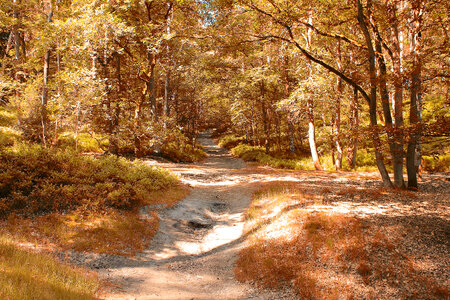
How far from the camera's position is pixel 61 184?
7727mm

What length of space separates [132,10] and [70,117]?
375 inches

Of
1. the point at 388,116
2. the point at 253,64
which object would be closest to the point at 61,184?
the point at 388,116

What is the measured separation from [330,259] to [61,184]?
791cm

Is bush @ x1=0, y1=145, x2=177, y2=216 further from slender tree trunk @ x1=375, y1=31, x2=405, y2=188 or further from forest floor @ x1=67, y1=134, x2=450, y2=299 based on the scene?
slender tree trunk @ x1=375, y1=31, x2=405, y2=188

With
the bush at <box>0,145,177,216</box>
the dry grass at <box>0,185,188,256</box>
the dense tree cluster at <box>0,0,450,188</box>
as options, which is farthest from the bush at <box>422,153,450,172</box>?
the dry grass at <box>0,185,188,256</box>

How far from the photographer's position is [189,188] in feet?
40.0

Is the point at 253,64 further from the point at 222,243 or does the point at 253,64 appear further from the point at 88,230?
the point at 88,230

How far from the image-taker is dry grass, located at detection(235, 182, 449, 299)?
14.5 ft

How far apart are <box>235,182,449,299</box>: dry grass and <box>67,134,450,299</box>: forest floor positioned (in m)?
0.17

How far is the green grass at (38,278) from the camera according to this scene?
3.09 metres

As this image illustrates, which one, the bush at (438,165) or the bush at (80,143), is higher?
the bush at (80,143)

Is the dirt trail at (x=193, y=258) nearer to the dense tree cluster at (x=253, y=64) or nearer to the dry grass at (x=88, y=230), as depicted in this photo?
the dry grass at (x=88, y=230)

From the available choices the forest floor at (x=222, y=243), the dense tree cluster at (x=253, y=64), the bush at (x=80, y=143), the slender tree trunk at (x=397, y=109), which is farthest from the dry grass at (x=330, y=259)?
the bush at (x=80, y=143)

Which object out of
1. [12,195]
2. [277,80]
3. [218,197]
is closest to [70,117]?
[12,195]
